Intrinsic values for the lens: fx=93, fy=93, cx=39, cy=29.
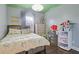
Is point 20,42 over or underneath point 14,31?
underneath

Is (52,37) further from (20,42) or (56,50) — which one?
(20,42)

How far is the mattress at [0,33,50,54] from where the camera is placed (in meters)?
1.34

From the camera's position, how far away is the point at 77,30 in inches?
56.4

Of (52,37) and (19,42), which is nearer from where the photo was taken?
(19,42)

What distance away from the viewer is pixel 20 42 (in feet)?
4.67

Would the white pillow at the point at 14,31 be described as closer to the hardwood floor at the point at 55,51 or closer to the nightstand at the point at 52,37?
the hardwood floor at the point at 55,51

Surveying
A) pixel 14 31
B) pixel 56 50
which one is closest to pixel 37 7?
pixel 14 31

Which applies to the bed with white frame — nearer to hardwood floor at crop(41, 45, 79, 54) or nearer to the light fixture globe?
hardwood floor at crop(41, 45, 79, 54)

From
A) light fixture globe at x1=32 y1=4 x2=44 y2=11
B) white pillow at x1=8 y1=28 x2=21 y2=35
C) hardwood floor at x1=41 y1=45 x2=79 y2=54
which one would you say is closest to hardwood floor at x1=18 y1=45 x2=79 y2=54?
hardwood floor at x1=41 y1=45 x2=79 y2=54

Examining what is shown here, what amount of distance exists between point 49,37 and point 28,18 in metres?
0.46

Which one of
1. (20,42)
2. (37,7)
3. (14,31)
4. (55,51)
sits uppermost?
(37,7)

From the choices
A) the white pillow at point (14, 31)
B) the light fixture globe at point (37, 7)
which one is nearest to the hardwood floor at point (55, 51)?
the white pillow at point (14, 31)
